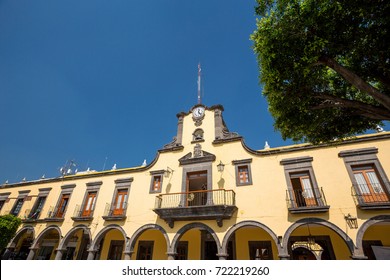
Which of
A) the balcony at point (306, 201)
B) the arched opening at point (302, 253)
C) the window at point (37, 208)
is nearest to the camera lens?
Answer: the balcony at point (306, 201)

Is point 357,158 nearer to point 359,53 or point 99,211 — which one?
point 359,53

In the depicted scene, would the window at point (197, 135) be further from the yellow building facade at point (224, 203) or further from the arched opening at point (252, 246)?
the arched opening at point (252, 246)

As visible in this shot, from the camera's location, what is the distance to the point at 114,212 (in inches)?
558

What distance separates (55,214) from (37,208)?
3.24 m

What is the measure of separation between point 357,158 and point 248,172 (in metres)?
5.70

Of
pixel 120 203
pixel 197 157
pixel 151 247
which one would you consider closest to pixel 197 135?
pixel 197 157

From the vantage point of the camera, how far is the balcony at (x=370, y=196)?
880cm

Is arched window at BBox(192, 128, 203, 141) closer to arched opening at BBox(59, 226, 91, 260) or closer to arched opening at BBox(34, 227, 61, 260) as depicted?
arched opening at BBox(59, 226, 91, 260)

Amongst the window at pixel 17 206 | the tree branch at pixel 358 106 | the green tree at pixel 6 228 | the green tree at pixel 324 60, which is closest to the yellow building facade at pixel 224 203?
the window at pixel 17 206

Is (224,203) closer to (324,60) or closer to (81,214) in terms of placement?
(324,60)
